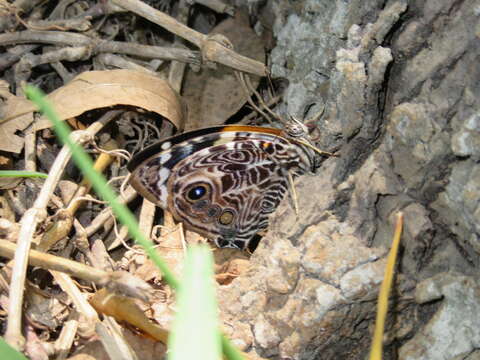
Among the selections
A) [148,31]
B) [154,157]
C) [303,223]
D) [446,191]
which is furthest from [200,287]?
[148,31]

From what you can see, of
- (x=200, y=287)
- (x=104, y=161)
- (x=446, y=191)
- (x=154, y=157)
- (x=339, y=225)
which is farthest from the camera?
(x=104, y=161)

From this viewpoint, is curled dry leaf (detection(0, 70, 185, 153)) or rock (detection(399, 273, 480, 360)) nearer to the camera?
rock (detection(399, 273, 480, 360))

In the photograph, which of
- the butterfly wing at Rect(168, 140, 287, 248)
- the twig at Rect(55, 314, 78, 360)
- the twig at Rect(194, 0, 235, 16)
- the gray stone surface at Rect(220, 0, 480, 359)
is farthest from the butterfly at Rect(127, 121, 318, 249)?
→ the twig at Rect(194, 0, 235, 16)

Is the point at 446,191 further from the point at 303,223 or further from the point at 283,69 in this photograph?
the point at 283,69

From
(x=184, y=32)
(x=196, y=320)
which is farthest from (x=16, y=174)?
(x=196, y=320)

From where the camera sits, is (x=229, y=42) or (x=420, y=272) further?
(x=229, y=42)

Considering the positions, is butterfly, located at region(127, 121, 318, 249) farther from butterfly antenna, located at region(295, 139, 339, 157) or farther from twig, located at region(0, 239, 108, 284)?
twig, located at region(0, 239, 108, 284)

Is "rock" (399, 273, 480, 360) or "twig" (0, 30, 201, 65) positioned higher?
"twig" (0, 30, 201, 65)
